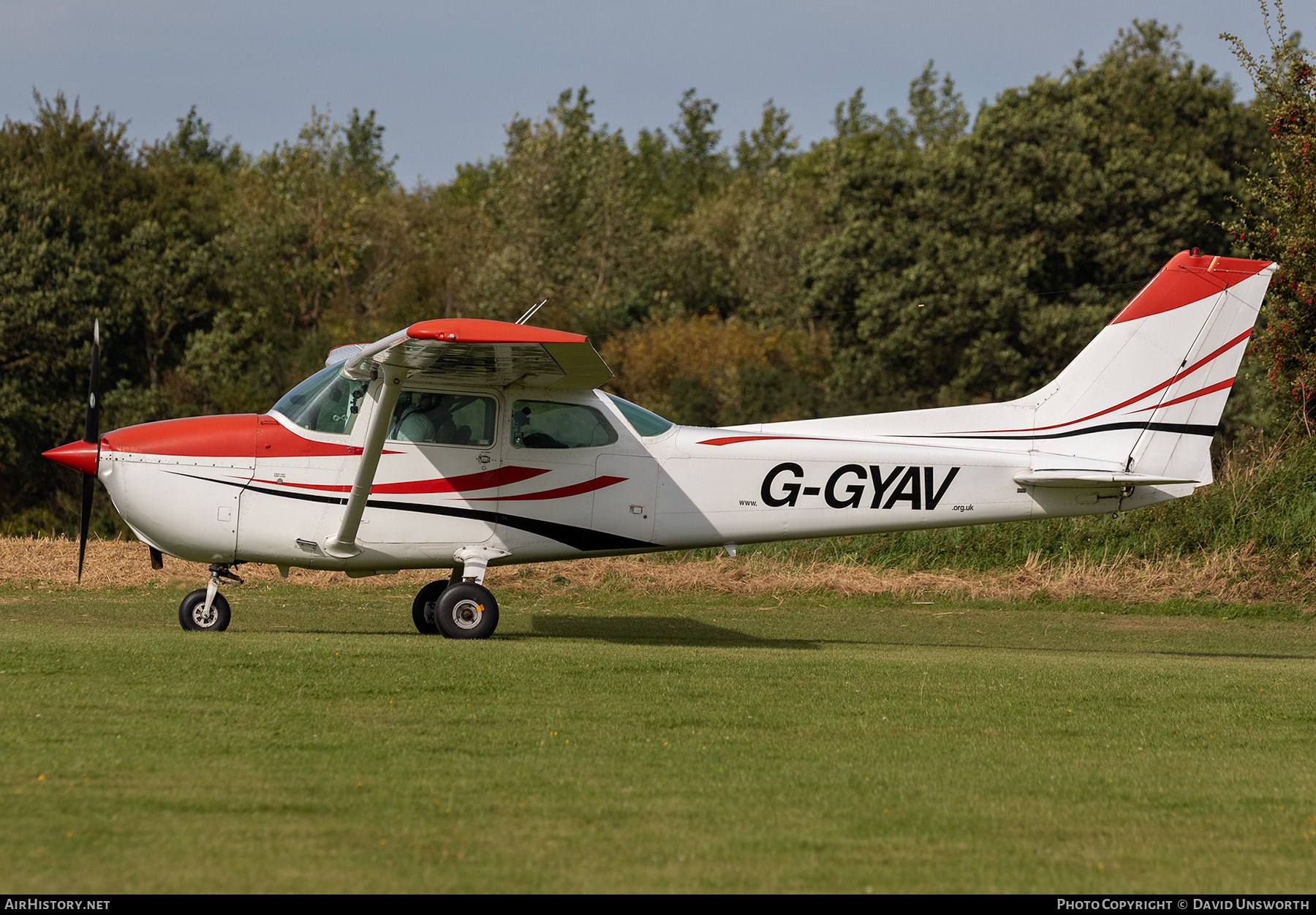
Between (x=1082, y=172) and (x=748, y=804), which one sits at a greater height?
(x=1082, y=172)

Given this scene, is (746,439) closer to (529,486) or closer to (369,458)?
(529,486)

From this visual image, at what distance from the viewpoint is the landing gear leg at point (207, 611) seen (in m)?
10.7

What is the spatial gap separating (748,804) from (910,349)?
35958 mm

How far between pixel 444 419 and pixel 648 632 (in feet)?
10.9

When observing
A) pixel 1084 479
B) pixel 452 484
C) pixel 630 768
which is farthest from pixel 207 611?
pixel 1084 479

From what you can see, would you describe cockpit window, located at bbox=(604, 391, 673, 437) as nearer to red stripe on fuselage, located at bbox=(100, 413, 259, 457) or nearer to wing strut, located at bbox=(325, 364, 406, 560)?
wing strut, located at bbox=(325, 364, 406, 560)

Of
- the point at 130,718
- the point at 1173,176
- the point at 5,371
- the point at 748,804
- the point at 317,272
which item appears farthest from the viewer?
the point at 317,272

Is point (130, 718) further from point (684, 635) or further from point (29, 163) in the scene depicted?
point (29, 163)

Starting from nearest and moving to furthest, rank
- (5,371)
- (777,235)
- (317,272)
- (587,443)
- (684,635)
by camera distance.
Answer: (587,443) < (684,635) < (5,371) < (317,272) < (777,235)

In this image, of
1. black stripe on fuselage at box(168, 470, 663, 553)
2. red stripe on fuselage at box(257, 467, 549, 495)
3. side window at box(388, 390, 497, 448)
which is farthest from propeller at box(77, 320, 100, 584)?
Result: side window at box(388, 390, 497, 448)

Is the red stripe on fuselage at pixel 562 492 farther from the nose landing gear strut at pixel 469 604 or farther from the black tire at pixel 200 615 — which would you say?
the black tire at pixel 200 615

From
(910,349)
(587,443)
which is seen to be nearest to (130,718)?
(587,443)

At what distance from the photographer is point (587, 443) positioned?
11.2 metres

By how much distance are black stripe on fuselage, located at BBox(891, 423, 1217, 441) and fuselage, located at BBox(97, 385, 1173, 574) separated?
14 cm
